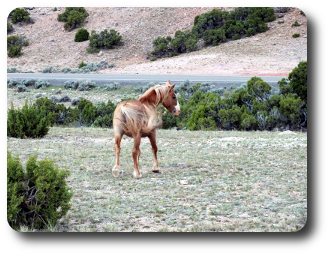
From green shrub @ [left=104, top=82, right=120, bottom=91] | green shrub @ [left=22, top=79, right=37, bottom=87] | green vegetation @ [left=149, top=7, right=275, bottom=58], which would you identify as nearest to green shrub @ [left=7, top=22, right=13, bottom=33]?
green shrub @ [left=22, top=79, right=37, bottom=87]

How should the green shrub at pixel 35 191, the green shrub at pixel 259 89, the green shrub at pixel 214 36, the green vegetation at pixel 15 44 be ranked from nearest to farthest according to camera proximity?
the green shrub at pixel 35 191
the green vegetation at pixel 15 44
the green shrub at pixel 214 36
the green shrub at pixel 259 89

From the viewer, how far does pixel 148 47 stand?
31.2ft

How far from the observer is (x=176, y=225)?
17.6 feet

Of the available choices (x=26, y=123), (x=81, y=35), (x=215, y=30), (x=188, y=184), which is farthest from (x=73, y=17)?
(x=188, y=184)

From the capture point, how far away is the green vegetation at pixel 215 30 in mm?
8023

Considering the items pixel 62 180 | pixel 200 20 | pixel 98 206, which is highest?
pixel 200 20

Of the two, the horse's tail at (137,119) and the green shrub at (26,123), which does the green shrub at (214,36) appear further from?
the green shrub at (26,123)

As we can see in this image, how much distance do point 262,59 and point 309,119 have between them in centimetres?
299

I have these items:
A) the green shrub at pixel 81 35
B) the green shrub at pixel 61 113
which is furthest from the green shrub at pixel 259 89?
the green shrub at pixel 61 113

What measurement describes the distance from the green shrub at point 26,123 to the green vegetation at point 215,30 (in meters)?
2.88

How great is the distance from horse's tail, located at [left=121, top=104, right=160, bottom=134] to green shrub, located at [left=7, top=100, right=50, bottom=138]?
124 inches

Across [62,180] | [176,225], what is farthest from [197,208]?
[62,180]
